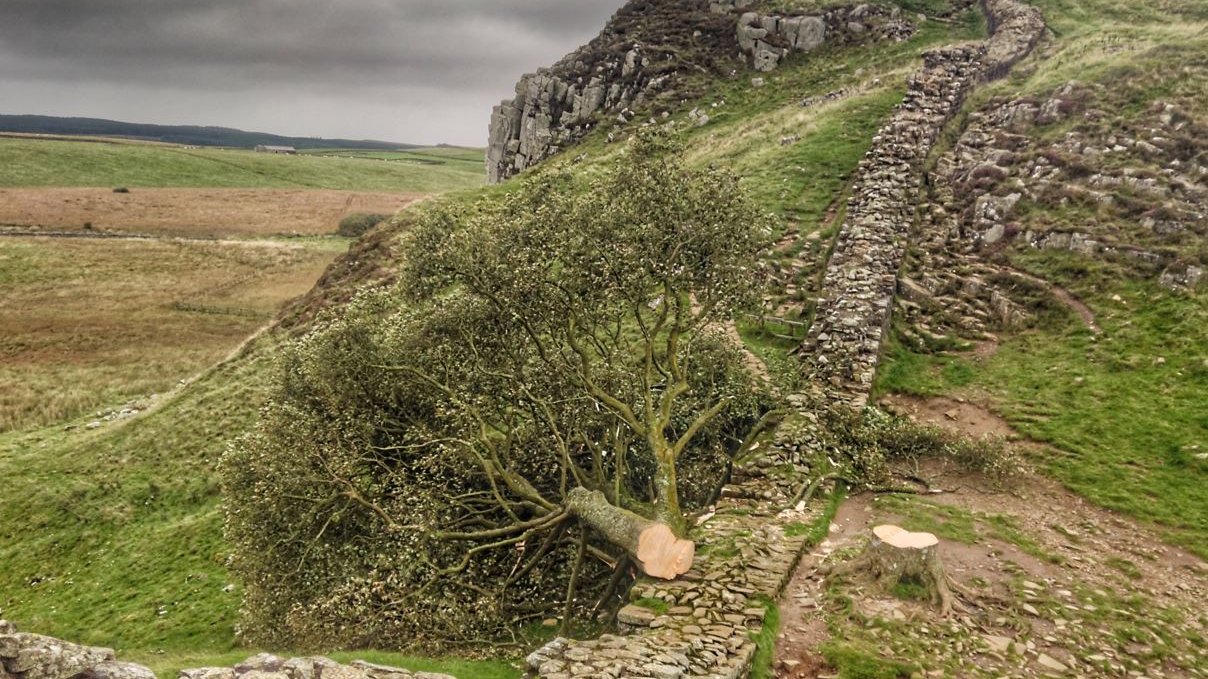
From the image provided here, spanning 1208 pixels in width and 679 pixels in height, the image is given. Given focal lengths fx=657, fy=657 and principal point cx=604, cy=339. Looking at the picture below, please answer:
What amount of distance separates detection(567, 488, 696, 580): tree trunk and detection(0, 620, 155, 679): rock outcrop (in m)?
9.38

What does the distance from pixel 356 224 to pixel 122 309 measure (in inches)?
1880

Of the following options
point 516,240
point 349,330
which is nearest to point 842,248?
point 516,240

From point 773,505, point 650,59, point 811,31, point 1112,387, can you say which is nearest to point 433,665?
point 773,505

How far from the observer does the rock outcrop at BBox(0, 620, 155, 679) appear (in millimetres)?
8781

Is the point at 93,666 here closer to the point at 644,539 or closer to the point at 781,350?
the point at 644,539

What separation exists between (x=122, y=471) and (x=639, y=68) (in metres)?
66.4

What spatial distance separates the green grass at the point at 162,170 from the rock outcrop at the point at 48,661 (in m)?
159

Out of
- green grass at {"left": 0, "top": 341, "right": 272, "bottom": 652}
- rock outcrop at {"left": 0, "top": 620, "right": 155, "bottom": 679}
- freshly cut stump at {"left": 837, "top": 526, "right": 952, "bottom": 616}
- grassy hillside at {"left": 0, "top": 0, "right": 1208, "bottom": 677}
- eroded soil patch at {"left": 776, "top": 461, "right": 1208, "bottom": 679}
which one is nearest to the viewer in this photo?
rock outcrop at {"left": 0, "top": 620, "right": 155, "bottom": 679}

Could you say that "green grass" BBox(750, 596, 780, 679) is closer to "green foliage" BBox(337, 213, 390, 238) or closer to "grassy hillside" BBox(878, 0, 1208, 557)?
"grassy hillside" BBox(878, 0, 1208, 557)

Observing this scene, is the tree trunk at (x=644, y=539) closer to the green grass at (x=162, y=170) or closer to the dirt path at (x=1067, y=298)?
the dirt path at (x=1067, y=298)

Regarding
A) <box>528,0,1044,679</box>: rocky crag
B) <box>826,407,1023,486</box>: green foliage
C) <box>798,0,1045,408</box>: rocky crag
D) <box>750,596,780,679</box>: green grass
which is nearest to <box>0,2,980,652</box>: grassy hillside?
<box>798,0,1045,408</box>: rocky crag

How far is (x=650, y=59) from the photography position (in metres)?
79.9

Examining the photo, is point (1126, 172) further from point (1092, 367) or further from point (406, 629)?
point (406, 629)

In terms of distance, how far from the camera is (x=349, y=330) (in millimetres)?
20844
